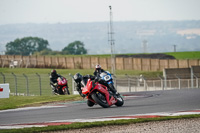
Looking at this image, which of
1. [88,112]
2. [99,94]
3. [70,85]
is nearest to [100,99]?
[99,94]

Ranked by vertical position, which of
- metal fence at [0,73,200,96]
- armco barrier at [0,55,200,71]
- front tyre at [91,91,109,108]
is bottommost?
metal fence at [0,73,200,96]

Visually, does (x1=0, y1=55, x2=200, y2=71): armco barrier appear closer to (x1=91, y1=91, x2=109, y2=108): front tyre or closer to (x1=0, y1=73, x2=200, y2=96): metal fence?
(x1=0, y1=73, x2=200, y2=96): metal fence

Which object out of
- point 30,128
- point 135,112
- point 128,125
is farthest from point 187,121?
point 30,128

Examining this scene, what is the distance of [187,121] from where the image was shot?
45.4 feet

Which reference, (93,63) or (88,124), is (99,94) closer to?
(88,124)

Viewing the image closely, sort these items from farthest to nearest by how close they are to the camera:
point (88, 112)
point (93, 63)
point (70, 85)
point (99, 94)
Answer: point (93, 63) → point (70, 85) → point (99, 94) → point (88, 112)

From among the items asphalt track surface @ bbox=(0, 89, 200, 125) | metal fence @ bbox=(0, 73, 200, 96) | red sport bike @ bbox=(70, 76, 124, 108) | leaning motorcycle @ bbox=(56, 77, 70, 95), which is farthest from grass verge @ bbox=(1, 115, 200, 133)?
metal fence @ bbox=(0, 73, 200, 96)

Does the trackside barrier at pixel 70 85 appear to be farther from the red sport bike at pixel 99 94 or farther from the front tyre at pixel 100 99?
the front tyre at pixel 100 99

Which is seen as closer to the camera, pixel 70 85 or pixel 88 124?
pixel 88 124

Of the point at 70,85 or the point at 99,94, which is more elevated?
the point at 99,94

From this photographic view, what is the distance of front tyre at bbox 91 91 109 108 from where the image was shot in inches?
691

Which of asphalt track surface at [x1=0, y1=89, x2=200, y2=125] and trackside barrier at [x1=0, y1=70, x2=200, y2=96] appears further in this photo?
trackside barrier at [x1=0, y1=70, x2=200, y2=96]

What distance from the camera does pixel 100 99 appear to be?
58.3 feet

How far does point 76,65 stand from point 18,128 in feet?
176
